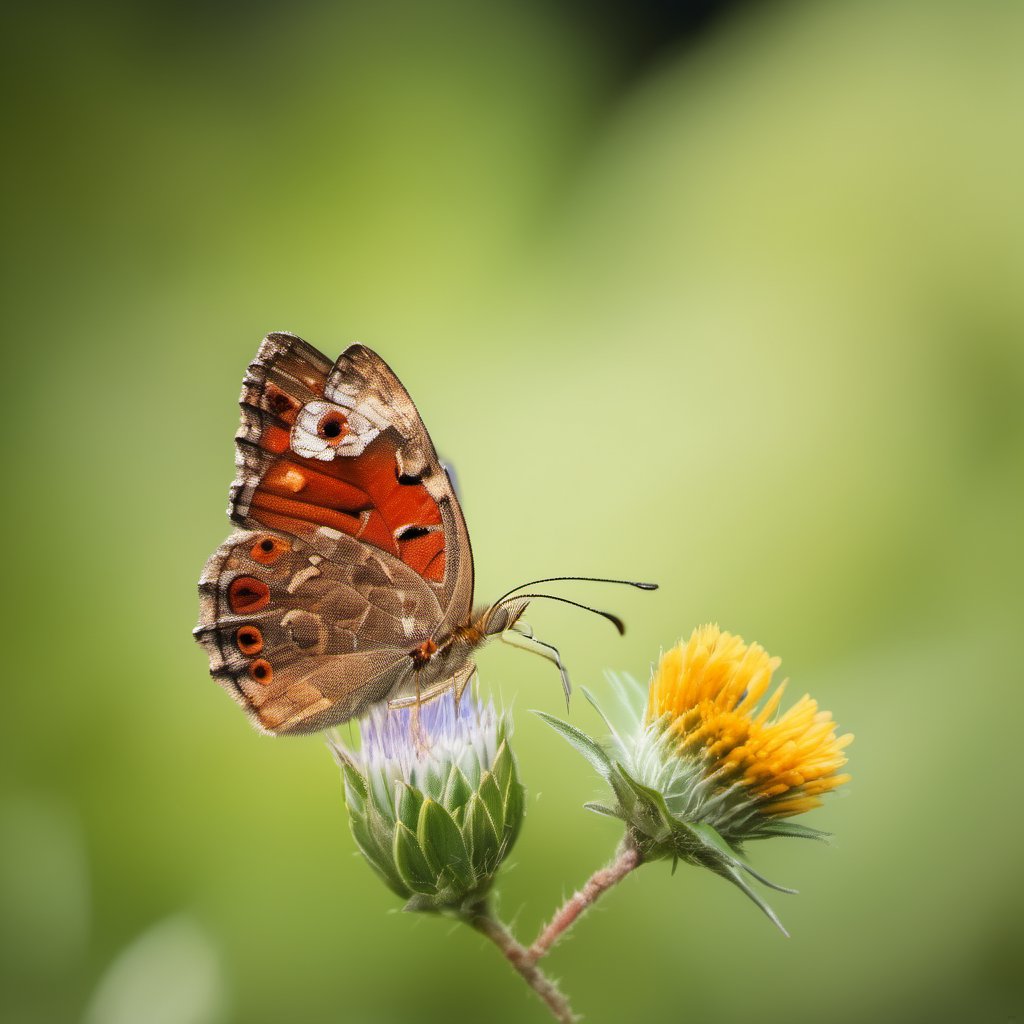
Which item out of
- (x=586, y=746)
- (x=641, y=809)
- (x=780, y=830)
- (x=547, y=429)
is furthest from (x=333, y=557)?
(x=547, y=429)

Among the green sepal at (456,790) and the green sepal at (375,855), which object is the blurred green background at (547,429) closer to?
the green sepal at (375,855)

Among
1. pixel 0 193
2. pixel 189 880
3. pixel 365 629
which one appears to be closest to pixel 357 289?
pixel 0 193

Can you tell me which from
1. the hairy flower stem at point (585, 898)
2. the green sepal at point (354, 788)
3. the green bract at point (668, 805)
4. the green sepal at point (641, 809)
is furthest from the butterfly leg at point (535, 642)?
the green sepal at point (354, 788)

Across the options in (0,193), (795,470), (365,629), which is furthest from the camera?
(0,193)

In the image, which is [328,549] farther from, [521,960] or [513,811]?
[521,960]

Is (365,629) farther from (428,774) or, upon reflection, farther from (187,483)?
(187,483)

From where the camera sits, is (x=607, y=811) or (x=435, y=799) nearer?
(x=607, y=811)

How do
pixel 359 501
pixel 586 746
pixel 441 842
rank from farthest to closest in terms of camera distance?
1. pixel 359 501
2. pixel 441 842
3. pixel 586 746
